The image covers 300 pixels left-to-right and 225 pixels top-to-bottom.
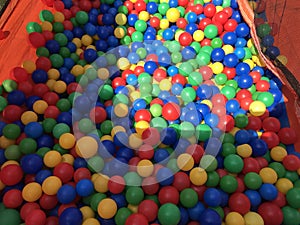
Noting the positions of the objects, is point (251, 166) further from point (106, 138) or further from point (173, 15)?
point (173, 15)

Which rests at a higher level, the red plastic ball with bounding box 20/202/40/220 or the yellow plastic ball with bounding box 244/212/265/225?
the red plastic ball with bounding box 20/202/40/220

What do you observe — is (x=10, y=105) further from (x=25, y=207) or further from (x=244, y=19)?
(x=244, y=19)

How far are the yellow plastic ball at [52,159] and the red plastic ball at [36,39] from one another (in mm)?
989

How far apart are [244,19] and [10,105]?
1.99 meters

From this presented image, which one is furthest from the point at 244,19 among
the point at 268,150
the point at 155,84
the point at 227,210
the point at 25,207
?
the point at 25,207

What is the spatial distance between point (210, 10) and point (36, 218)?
2.14 metres

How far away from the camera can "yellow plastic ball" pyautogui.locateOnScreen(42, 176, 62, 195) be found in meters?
1.56

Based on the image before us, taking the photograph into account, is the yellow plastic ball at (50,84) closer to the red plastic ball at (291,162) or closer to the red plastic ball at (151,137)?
the red plastic ball at (151,137)

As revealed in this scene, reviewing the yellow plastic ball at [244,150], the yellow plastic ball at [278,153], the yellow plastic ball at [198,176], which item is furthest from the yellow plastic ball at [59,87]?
the yellow plastic ball at [278,153]

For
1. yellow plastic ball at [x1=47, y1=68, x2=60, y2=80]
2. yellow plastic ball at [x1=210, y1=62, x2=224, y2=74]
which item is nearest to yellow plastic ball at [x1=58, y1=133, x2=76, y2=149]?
yellow plastic ball at [x1=47, y1=68, x2=60, y2=80]

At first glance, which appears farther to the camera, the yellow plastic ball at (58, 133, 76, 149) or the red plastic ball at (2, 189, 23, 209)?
the yellow plastic ball at (58, 133, 76, 149)

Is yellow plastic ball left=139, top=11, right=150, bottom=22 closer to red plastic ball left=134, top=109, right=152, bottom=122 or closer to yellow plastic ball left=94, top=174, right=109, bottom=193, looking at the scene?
red plastic ball left=134, top=109, right=152, bottom=122

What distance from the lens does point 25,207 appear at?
5.05 feet

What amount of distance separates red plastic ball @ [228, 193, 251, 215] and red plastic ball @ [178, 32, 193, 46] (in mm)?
1355
